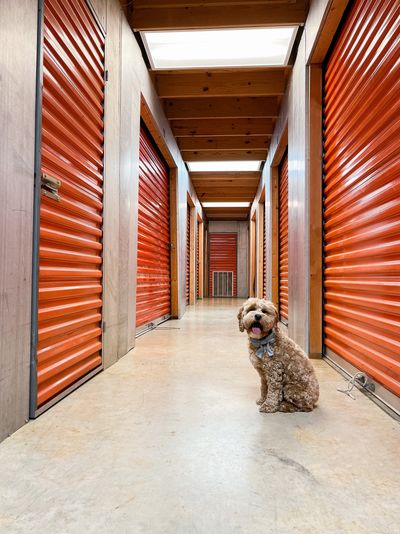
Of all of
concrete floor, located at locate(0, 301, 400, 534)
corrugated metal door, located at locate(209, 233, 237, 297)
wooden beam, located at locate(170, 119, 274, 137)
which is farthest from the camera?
corrugated metal door, located at locate(209, 233, 237, 297)

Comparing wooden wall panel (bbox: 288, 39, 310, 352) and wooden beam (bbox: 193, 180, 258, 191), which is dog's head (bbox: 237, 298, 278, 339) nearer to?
wooden wall panel (bbox: 288, 39, 310, 352)

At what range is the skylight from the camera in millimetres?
3791

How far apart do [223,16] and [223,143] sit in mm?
3592

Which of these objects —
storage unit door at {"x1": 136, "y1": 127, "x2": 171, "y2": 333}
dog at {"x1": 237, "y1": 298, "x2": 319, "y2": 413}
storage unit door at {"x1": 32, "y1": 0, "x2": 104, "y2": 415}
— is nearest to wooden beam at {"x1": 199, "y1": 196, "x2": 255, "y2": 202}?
storage unit door at {"x1": 136, "y1": 127, "x2": 171, "y2": 333}

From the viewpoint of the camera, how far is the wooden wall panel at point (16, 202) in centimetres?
165

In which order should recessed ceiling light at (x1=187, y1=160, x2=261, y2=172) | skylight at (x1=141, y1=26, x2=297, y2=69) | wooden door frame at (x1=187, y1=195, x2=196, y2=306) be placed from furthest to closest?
1. wooden door frame at (x1=187, y1=195, x2=196, y2=306)
2. recessed ceiling light at (x1=187, y1=160, x2=261, y2=172)
3. skylight at (x1=141, y1=26, x2=297, y2=69)

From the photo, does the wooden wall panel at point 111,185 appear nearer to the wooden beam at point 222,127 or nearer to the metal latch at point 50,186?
the metal latch at point 50,186

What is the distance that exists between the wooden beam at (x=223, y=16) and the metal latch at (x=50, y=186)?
99.1 inches

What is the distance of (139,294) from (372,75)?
3485mm

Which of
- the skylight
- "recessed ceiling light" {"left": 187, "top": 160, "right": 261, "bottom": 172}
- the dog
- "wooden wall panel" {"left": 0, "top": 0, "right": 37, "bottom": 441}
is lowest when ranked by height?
the dog

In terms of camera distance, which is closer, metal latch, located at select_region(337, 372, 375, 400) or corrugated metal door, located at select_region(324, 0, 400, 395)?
corrugated metal door, located at select_region(324, 0, 400, 395)

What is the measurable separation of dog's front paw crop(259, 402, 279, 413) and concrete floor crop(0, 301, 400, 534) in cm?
5

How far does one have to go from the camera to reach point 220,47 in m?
4.03

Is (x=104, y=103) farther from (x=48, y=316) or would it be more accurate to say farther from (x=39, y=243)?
(x=48, y=316)
